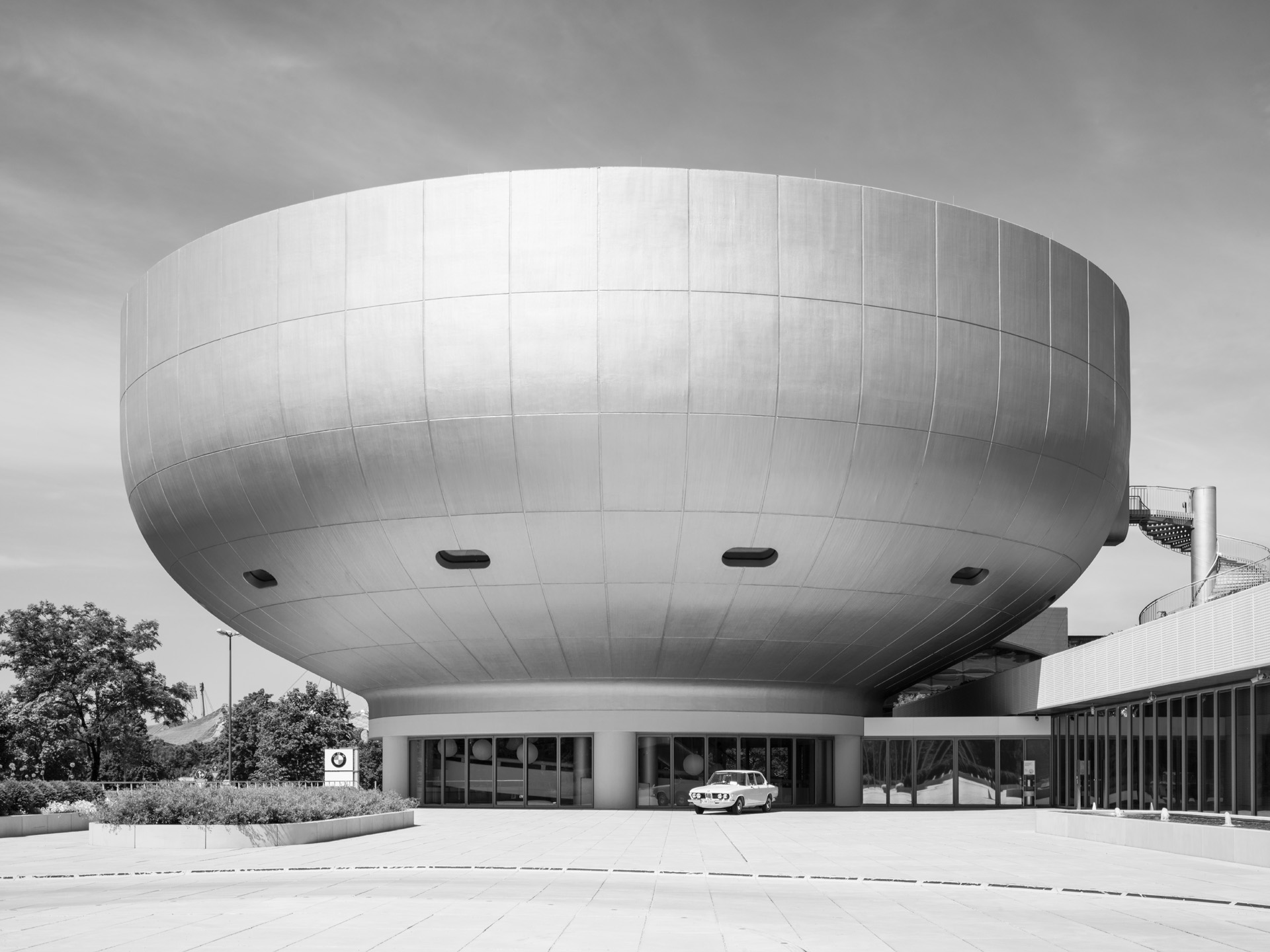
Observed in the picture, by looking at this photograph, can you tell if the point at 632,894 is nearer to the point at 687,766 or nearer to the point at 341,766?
the point at 341,766

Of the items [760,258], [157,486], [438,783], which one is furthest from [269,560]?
[760,258]

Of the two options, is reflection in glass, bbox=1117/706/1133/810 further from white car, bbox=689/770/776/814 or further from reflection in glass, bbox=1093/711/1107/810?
white car, bbox=689/770/776/814

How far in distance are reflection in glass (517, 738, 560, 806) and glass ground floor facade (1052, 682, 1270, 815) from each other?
14.4 meters

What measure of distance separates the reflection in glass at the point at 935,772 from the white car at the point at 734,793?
22.8 feet

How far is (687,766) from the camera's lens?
123ft

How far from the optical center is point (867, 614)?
3506 centimetres

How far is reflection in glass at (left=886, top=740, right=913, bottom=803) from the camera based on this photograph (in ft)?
133

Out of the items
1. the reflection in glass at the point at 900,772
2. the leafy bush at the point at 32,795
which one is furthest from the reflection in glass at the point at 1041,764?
the leafy bush at the point at 32,795

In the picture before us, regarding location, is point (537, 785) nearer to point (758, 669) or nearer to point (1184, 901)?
point (758, 669)

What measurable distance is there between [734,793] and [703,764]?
4.47 meters

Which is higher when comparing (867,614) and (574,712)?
(867,614)

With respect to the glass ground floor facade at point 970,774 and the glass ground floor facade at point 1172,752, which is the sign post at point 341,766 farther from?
the glass ground floor facade at point 1172,752

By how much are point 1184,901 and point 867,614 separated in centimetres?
1990

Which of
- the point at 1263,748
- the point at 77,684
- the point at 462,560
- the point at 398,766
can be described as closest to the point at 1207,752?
the point at 1263,748
